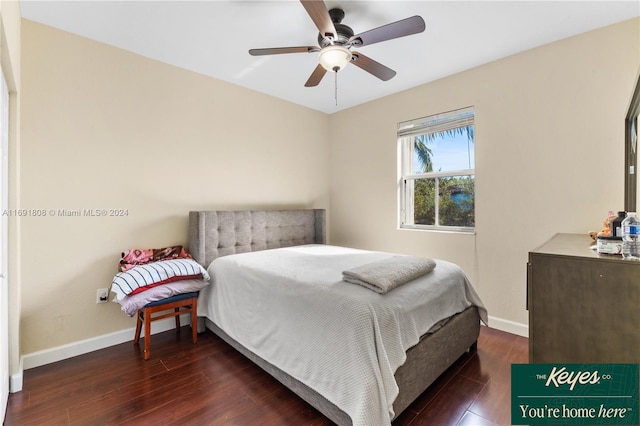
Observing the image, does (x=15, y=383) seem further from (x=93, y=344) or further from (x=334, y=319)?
(x=334, y=319)

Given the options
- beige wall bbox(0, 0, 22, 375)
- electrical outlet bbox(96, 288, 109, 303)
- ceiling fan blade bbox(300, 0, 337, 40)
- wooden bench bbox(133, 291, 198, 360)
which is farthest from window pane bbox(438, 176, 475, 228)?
beige wall bbox(0, 0, 22, 375)

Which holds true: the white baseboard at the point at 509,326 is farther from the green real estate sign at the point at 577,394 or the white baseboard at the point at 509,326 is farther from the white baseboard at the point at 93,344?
the green real estate sign at the point at 577,394

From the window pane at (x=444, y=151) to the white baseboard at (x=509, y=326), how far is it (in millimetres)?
1491

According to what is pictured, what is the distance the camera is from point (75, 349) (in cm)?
228

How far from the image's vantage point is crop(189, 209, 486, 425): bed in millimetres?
1382

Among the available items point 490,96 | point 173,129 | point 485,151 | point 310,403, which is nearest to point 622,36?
point 490,96

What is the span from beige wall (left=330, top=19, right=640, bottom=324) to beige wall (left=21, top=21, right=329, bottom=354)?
6.67ft

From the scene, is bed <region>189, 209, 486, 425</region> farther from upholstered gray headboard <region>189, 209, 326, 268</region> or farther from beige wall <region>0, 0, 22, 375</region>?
beige wall <region>0, 0, 22, 375</region>

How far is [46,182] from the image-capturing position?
2.18 metres

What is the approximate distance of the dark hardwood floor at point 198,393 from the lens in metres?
1.60

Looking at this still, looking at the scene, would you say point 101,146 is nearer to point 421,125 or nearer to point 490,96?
point 421,125

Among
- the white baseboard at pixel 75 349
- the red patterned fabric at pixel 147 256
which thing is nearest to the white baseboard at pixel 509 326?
the red patterned fabric at pixel 147 256

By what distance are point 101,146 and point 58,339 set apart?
60.3 inches

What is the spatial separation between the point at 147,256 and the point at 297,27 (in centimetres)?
223
